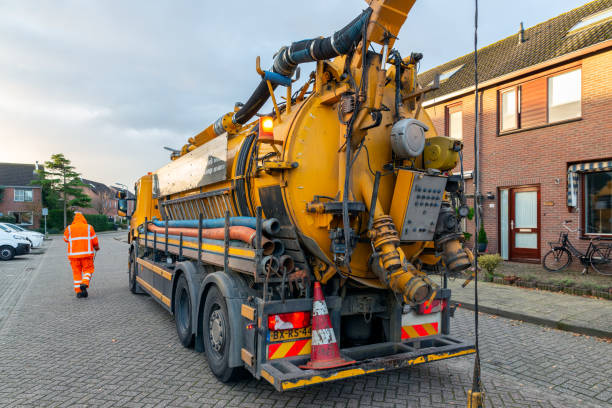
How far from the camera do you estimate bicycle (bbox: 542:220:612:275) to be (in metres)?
9.84

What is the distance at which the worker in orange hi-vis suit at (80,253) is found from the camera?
8672 mm

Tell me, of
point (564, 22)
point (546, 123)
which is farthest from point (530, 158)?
point (564, 22)

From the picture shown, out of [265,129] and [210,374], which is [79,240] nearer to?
[210,374]

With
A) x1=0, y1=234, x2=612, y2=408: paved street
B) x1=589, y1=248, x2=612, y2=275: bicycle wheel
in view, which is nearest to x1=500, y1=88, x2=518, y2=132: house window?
x1=589, y1=248, x2=612, y2=275: bicycle wheel

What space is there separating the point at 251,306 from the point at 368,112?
74.7 inches

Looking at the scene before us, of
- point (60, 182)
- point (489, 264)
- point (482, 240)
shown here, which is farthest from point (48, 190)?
point (489, 264)

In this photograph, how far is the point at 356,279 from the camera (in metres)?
3.78

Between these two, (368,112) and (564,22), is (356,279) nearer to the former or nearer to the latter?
(368,112)

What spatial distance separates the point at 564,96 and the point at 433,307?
385 inches

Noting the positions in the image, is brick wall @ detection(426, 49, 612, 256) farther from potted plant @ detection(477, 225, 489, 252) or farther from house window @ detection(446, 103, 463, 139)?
house window @ detection(446, 103, 463, 139)

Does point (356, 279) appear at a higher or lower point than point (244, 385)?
higher

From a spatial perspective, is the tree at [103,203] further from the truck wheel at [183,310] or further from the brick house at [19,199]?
the truck wheel at [183,310]

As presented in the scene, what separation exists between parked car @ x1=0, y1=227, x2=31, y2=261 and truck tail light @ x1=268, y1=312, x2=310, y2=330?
18.5 m

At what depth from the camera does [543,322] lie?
6.41 meters
